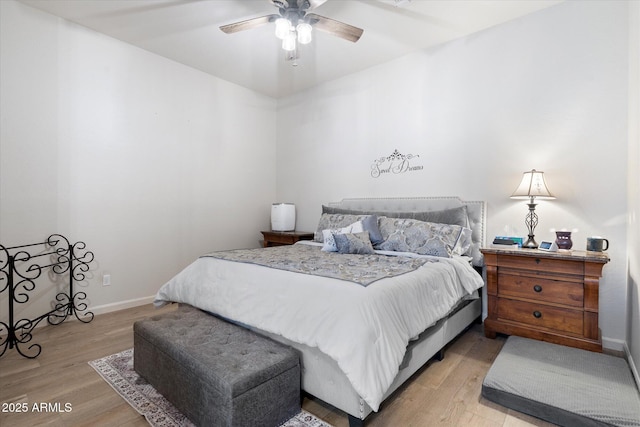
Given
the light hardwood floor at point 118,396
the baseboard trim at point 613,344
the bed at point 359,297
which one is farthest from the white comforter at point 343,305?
the baseboard trim at point 613,344

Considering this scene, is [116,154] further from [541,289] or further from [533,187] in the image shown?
[541,289]

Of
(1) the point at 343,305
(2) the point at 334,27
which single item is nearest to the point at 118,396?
(1) the point at 343,305

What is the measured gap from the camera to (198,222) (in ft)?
13.5

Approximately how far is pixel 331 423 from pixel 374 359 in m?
0.51

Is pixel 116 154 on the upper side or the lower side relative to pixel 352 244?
upper

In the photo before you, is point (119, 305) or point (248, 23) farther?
point (119, 305)

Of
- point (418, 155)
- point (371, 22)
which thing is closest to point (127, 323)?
point (418, 155)

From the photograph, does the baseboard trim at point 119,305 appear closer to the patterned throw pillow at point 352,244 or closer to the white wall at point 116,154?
the white wall at point 116,154

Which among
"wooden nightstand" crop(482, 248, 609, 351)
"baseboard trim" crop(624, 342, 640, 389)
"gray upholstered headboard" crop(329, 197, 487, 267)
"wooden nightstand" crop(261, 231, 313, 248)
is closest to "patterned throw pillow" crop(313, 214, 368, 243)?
"gray upholstered headboard" crop(329, 197, 487, 267)

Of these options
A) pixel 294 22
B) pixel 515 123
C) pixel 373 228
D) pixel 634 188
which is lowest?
pixel 373 228

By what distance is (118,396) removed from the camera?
1849 mm

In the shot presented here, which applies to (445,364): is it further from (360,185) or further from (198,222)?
(198,222)

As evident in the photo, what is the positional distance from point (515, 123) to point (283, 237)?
297cm

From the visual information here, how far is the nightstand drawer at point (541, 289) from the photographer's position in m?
2.32
